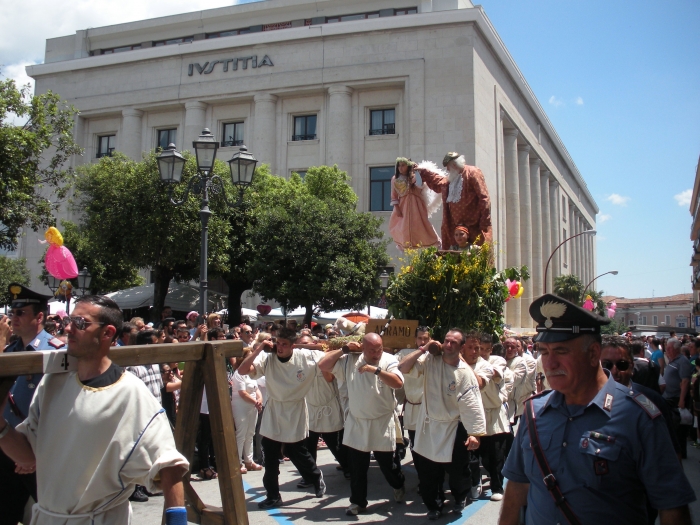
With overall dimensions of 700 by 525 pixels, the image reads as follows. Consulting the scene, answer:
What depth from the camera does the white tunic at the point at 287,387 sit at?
23.5 ft

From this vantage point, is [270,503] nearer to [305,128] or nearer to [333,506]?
[333,506]

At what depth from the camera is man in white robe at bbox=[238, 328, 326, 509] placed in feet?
23.2

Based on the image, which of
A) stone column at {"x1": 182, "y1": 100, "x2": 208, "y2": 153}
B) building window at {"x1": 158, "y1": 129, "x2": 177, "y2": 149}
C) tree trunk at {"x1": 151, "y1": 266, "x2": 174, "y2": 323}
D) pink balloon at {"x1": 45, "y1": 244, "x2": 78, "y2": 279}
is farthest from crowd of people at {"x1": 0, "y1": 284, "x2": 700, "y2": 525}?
building window at {"x1": 158, "y1": 129, "x2": 177, "y2": 149}

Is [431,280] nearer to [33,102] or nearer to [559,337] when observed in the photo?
[559,337]

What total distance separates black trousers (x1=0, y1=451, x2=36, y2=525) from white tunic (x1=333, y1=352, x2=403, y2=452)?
355 centimetres

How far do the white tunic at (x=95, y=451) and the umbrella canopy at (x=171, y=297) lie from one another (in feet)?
71.3

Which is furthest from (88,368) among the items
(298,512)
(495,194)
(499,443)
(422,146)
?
(495,194)

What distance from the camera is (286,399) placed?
721cm

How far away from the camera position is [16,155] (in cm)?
1557

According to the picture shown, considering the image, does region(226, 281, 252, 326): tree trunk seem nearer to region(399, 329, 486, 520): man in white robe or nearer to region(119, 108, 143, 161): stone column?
region(119, 108, 143, 161): stone column

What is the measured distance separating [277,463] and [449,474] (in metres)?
1.92

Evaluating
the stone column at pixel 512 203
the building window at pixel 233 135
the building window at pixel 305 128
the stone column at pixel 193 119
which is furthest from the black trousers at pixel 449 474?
the stone column at pixel 512 203

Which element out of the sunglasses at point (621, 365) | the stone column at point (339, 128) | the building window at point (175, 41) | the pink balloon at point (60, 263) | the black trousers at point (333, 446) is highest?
the building window at point (175, 41)

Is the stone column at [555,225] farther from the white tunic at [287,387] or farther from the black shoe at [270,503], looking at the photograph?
the black shoe at [270,503]
